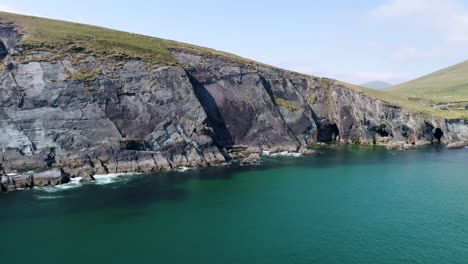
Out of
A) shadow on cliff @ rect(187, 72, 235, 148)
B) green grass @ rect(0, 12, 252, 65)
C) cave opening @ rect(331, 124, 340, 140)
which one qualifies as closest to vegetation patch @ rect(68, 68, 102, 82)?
green grass @ rect(0, 12, 252, 65)

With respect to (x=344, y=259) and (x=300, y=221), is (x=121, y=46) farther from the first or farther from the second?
(x=344, y=259)

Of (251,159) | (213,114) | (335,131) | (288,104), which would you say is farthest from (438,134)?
(213,114)

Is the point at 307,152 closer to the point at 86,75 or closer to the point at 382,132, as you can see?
the point at 382,132

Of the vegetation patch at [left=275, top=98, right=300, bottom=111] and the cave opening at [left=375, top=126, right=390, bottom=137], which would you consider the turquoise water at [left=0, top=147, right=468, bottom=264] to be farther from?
the cave opening at [left=375, top=126, right=390, bottom=137]

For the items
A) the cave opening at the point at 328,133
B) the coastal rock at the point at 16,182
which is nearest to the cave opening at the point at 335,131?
the cave opening at the point at 328,133

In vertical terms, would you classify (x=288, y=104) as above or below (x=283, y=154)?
above

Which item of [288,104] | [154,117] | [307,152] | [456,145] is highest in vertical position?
[288,104]

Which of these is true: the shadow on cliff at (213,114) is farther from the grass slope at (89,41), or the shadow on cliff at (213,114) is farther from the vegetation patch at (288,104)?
the vegetation patch at (288,104)
